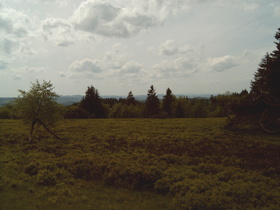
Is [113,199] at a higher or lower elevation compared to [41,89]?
lower

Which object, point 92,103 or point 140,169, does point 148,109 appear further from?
point 140,169

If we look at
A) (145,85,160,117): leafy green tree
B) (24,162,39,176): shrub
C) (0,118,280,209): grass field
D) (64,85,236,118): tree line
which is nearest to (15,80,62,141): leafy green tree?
(0,118,280,209): grass field

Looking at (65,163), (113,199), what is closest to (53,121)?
(65,163)

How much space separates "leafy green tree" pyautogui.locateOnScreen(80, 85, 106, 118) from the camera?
213 feet

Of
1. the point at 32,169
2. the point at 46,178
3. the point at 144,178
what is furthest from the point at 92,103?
the point at 144,178

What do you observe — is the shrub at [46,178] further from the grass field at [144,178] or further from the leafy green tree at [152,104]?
the leafy green tree at [152,104]

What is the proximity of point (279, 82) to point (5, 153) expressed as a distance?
1206 inches

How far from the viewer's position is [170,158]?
1922 centimetres

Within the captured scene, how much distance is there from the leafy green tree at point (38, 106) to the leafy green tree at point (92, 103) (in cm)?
3697

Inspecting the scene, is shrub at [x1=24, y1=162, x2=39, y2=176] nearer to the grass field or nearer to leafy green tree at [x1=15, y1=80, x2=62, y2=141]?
the grass field

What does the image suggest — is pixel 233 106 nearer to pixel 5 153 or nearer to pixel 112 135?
pixel 112 135

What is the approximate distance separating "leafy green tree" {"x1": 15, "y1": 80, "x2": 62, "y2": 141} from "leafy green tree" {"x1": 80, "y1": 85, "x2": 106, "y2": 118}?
36972 mm

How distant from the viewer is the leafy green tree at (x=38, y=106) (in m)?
25.4

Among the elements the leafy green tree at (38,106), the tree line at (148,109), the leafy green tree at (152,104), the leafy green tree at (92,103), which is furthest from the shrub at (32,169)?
the leafy green tree at (152,104)
